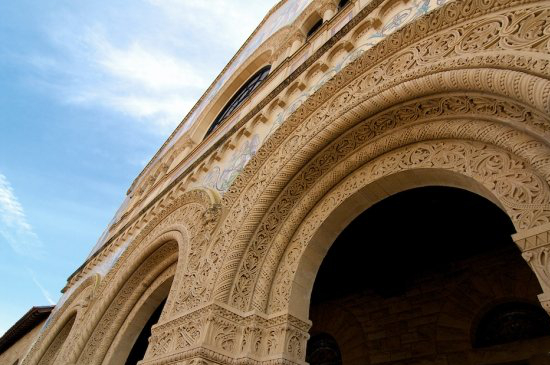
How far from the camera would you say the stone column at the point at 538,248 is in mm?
1625

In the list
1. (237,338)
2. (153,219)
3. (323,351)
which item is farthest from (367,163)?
(153,219)

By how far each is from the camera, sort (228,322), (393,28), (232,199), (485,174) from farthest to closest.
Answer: (232,199)
(393,28)
(228,322)
(485,174)

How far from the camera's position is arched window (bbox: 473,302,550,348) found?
3.85 m

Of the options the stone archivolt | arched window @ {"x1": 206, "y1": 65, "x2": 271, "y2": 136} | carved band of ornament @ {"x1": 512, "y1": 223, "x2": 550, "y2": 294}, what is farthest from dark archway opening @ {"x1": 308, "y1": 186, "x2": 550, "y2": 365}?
arched window @ {"x1": 206, "y1": 65, "x2": 271, "y2": 136}

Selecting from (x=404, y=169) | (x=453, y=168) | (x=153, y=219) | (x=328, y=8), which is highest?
(x=328, y=8)

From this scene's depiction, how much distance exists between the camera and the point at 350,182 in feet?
10.4

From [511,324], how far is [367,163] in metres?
2.68

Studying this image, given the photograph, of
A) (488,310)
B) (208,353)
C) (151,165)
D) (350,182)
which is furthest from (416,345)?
(151,165)

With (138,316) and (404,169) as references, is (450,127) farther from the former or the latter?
(138,316)

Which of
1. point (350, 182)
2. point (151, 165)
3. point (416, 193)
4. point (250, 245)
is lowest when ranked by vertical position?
point (250, 245)

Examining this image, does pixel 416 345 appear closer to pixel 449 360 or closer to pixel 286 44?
pixel 449 360

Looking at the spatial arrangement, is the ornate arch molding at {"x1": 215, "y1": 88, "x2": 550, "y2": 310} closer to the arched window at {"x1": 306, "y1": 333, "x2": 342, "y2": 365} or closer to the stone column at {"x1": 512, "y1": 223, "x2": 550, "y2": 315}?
the stone column at {"x1": 512, "y1": 223, "x2": 550, "y2": 315}

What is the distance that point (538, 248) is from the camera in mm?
1700

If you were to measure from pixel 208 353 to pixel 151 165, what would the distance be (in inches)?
390
